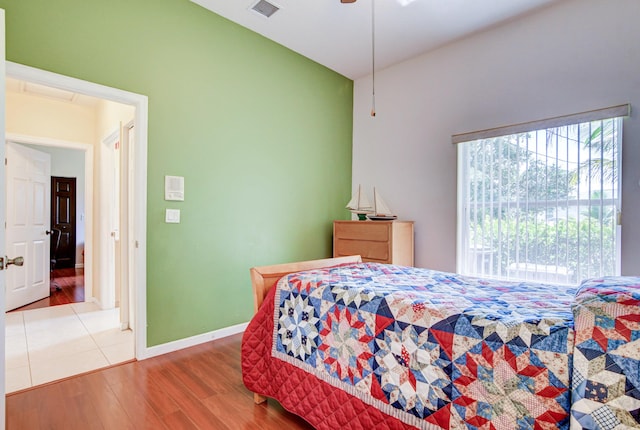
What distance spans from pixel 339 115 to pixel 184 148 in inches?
83.2

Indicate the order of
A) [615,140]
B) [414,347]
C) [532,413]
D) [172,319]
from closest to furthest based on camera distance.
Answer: [532,413] < [414,347] < [615,140] < [172,319]

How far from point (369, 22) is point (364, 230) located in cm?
200

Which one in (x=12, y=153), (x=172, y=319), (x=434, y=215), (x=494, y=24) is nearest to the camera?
(x=172, y=319)

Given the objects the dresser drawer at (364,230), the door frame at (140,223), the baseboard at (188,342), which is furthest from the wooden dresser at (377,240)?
the door frame at (140,223)

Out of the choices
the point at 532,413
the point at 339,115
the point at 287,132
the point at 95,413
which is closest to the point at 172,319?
the point at 95,413

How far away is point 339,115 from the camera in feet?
13.8

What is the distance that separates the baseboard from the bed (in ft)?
3.60

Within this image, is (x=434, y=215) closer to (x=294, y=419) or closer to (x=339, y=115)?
(x=339, y=115)

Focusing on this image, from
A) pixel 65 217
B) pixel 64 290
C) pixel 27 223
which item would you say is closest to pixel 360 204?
pixel 27 223

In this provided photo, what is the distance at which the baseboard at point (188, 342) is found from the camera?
2586 mm

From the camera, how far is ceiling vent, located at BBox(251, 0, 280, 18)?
9.26 feet

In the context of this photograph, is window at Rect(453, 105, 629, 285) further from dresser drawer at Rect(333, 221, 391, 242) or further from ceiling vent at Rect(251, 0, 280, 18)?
ceiling vent at Rect(251, 0, 280, 18)

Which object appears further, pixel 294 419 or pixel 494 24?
pixel 494 24

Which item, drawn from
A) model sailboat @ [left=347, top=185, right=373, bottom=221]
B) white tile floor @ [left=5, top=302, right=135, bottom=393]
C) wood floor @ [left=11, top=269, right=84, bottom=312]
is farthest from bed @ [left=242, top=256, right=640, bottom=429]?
wood floor @ [left=11, top=269, right=84, bottom=312]
